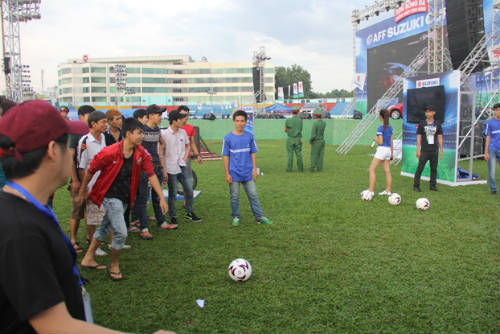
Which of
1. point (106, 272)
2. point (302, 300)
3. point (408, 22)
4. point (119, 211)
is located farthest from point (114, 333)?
point (408, 22)

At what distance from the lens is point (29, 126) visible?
3.98ft

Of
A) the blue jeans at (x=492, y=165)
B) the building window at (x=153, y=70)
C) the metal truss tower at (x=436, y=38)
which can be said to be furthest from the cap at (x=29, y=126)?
the building window at (x=153, y=70)

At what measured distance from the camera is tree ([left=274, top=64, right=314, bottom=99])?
116 m

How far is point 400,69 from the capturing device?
3544cm

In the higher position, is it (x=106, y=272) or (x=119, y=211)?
(x=119, y=211)

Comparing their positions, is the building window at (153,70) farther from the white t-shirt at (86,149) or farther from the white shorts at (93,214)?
the white shorts at (93,214)

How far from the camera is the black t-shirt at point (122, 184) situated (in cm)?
413

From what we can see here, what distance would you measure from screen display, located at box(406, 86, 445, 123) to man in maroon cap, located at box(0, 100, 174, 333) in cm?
1043

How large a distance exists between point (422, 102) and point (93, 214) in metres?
9.51

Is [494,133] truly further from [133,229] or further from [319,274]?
[133,229]

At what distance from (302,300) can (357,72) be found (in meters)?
42.7

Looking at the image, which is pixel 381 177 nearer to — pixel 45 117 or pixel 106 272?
pixel 106 272

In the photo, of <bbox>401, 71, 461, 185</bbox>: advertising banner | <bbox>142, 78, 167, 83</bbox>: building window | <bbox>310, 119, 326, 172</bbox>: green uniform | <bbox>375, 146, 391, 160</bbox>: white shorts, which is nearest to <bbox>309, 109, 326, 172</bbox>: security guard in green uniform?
<bbox>310, 119, 326, 172</bbox>: green uniform

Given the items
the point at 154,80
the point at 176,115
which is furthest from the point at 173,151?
the point at 154,80
